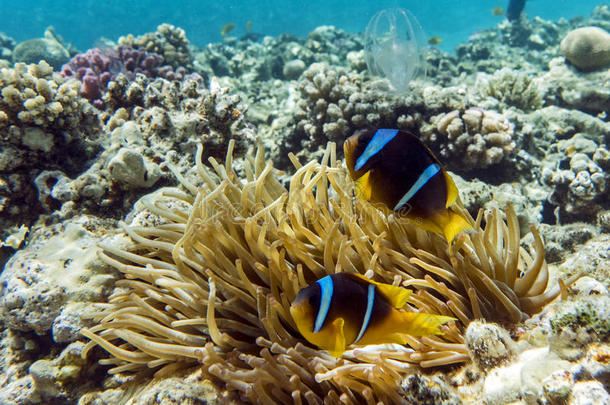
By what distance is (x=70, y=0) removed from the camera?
4225 centimetres

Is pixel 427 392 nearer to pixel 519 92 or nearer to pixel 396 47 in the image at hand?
pixel 396 47

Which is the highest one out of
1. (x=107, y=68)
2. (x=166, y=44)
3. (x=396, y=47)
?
(x=166, y=44)

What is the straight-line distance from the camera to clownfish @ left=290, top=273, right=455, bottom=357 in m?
1.20

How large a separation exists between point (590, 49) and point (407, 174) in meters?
8.56

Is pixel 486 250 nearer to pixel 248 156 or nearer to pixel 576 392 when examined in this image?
pixel 576 392

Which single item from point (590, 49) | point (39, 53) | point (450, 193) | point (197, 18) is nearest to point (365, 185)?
point (450, 193)

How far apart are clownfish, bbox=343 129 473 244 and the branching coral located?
19 cm

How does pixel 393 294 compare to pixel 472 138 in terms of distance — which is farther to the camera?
pixel 472 138

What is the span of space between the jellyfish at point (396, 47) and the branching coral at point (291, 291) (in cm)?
314

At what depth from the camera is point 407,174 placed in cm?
143

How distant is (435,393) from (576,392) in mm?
428

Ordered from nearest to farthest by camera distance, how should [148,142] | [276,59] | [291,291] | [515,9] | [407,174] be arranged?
[407,174] → [291,291] → [148,142] → [276,59] → [515,9]

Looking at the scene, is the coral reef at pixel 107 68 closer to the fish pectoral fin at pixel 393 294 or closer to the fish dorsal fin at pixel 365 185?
the fish dorsal fin at pixel 365 185

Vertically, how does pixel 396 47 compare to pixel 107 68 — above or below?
below
